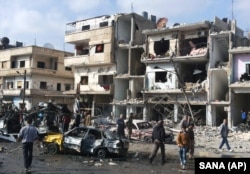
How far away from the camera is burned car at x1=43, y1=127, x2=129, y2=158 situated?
1730 centimetres

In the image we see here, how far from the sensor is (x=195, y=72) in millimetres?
37719

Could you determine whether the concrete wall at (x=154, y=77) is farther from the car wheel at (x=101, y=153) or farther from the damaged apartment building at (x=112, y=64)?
the car wheel at (x=101, y=153)

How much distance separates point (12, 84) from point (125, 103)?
2148cm

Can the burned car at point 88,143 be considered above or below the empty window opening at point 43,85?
below

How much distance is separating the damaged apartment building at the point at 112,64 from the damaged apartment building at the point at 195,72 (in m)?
2.28

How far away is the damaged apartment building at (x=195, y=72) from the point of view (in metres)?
34.7

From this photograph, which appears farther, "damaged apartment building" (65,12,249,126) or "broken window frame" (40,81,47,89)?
"broken window frame" (40,81,47,89)

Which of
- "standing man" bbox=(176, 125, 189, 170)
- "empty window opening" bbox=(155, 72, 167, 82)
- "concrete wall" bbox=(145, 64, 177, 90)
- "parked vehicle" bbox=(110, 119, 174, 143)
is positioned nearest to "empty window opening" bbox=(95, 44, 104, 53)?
"concrete wall" bbox=(145, 64, 177, 90)

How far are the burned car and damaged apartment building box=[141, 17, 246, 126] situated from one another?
61.5ft

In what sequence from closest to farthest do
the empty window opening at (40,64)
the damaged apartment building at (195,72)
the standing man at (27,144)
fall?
1. the standing man at (27,144)
2. the damaged apartment building at (195,72)
3. the empty window opening at (40,64)

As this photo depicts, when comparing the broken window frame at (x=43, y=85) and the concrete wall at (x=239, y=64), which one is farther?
the broken window frame at (x=43, y=85)

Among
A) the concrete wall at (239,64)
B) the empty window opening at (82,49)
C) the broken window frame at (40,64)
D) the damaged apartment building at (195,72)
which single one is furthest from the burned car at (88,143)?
the broken window frame at (40,64)

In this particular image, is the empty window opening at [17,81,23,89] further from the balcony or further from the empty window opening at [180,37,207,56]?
the empty window opening at [180,37,207,56]

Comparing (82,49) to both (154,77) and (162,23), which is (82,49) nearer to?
(162,23)
